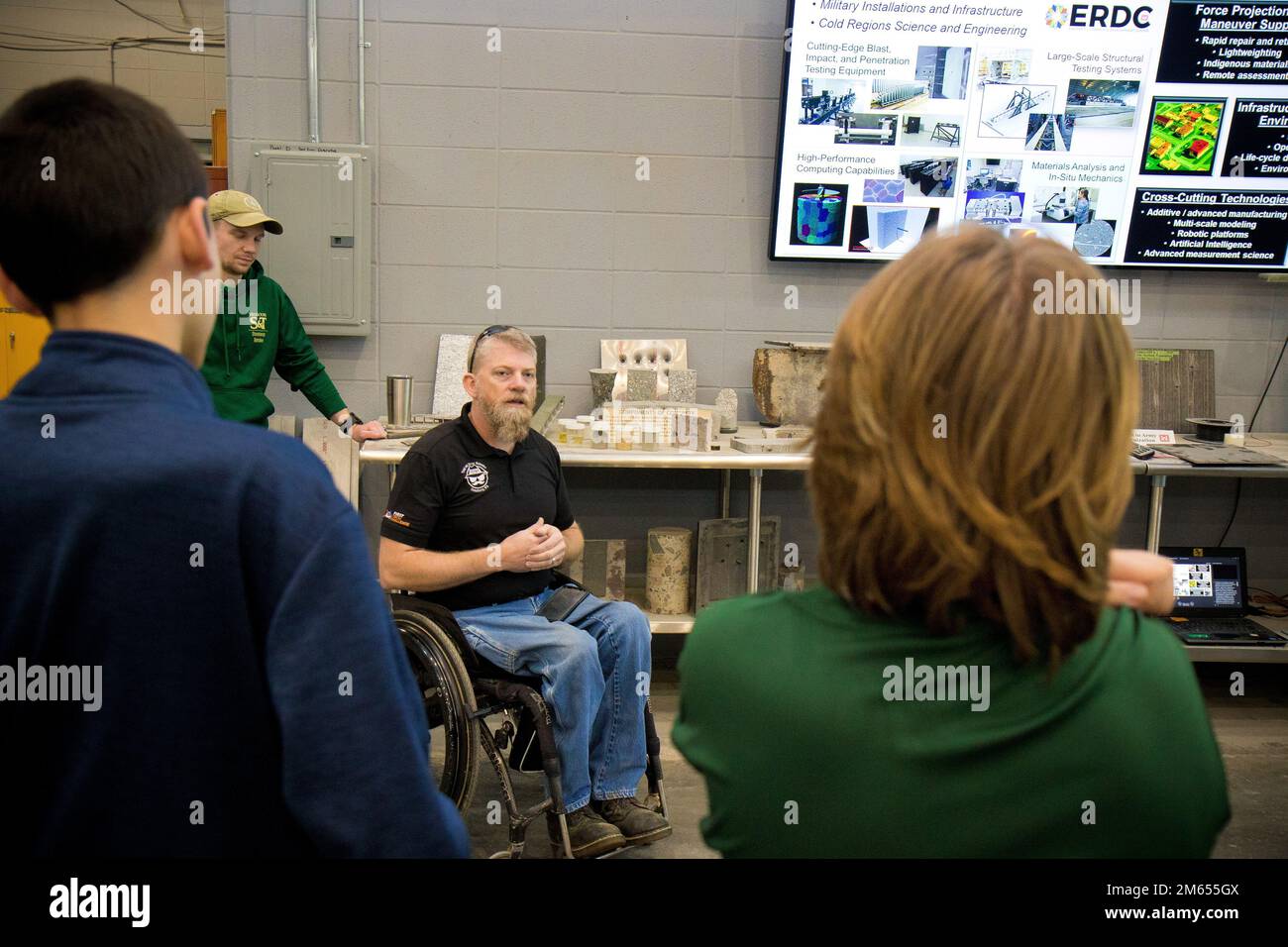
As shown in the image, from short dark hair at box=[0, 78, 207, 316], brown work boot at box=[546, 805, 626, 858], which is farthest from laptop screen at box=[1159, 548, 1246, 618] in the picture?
short dark hair at box=[0, 78, 207, 316]

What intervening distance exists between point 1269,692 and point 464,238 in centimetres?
372

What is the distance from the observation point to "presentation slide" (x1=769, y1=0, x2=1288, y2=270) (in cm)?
390

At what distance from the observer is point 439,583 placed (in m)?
2.63

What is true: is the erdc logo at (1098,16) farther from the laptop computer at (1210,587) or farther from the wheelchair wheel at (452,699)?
the wheelchair wheel at (452,699)

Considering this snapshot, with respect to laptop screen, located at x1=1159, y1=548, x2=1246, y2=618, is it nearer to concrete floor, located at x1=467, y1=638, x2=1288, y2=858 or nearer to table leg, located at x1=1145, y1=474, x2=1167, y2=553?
table leg, located at x1=1145, y1=474, x2=1167, y2=553

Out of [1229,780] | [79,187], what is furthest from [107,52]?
[1229,780]

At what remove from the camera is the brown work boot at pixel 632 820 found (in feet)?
8.89

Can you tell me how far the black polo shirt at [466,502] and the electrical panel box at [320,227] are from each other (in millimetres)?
1440

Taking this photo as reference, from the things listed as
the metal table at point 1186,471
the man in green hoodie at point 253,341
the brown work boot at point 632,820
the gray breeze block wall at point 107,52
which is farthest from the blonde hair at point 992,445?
the gray breeze block wall at point 107,52

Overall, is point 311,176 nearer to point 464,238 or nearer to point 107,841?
point 464,238

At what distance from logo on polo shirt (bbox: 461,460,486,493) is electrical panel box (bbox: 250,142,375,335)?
154 cm

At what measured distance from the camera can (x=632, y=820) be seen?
272 centimetres
